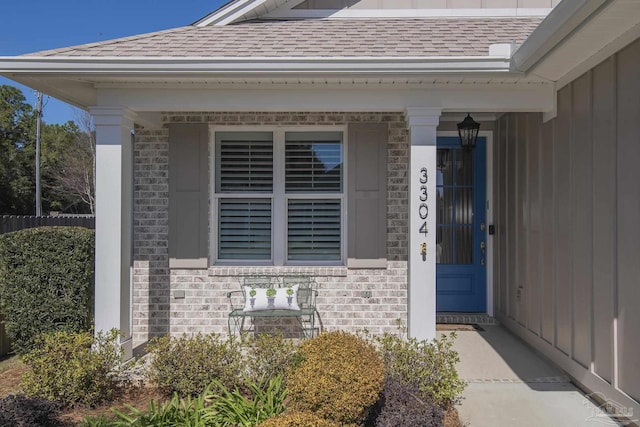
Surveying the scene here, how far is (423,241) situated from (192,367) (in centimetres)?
228

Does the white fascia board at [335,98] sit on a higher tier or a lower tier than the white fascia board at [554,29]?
lower

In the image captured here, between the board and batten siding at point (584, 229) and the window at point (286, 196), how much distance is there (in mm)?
2162

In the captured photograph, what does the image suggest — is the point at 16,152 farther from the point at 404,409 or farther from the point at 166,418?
the point at 404,409

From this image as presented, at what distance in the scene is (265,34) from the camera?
4.88 meters

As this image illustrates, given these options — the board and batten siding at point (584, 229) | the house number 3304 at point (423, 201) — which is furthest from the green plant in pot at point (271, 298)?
the board and batten siding at point (584, 229)

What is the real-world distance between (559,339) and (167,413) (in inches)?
143

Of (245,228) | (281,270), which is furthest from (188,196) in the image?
(281,270)

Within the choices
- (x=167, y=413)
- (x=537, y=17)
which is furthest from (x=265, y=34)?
(x=167, y=413)

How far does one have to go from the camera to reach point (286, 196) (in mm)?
5355

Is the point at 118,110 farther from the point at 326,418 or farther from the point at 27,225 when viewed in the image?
the point at 27,225

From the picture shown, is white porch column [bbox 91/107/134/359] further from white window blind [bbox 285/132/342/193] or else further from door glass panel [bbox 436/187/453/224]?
door glass panel [bbox 436/187/453/224]

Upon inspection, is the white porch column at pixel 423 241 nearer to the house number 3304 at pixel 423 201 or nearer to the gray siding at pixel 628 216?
the house number 3304 at pixel 423 201

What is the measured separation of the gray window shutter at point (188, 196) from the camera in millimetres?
5227

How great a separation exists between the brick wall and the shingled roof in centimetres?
90
